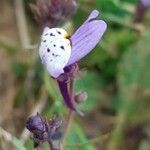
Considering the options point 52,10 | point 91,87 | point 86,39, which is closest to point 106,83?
point 91,87

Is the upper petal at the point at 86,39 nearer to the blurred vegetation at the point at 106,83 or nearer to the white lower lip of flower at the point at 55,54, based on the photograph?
the white lower lip of flower at the point at 55,54

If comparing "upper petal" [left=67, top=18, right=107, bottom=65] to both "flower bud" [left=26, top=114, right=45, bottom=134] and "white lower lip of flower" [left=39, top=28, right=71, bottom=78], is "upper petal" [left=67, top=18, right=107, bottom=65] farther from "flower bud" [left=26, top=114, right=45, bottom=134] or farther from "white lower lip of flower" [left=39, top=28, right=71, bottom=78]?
"flower bud" [left=26, top=114, right=45, bottom=134]

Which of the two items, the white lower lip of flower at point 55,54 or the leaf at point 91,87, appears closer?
the white lower lip of flower at point 55,54

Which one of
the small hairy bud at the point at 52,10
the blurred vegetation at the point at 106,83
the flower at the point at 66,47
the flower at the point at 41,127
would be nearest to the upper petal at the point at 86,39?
the flower at the point at 66,47

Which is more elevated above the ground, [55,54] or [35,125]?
[55,54]

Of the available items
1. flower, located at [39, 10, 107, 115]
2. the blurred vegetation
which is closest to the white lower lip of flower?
flower, located at [39, 10, 107, 115]

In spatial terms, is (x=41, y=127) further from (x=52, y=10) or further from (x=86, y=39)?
(x=52, y=10)
